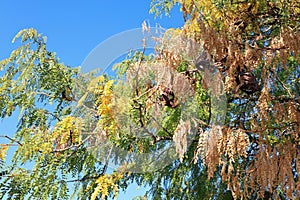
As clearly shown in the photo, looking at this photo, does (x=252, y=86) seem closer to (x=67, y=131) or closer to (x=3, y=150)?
(x=67, y=131)

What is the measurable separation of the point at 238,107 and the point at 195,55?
71 cm

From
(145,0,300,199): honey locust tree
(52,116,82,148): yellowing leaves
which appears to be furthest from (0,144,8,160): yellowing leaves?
(145,0,300,199): honey locust tree

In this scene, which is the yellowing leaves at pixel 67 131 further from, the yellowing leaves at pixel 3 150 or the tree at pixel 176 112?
the yellowing leaves at pixel 3 150

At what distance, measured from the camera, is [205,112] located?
216 centimetres

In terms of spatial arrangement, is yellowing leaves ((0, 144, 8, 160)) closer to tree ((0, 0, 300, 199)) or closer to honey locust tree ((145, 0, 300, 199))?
tree ((0, 0, 300, 199))

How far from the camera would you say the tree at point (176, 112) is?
1.87 m

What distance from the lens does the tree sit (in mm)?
1874

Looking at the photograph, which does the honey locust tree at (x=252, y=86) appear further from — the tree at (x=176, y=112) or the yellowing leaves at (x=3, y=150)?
the yellowing leaves at (x=3, y=150)

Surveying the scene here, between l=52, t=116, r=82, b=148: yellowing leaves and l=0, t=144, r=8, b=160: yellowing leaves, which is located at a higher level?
l=52, t=116, r=82, b=148: yellowing leaves

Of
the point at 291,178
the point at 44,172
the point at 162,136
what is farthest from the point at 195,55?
the point at 44,172

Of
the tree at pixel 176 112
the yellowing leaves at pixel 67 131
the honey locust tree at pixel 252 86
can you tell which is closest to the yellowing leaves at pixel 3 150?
the tree at pixel 176 112

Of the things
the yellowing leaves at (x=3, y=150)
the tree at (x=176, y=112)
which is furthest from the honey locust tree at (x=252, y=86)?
the yellowing leaves at (x=3, y=150)

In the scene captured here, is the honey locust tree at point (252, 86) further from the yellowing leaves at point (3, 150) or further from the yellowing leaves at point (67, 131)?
the yellowing leaves at point (3, 150)

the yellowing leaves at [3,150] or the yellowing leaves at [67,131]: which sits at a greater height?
the yellowing leaves at [67,131]
